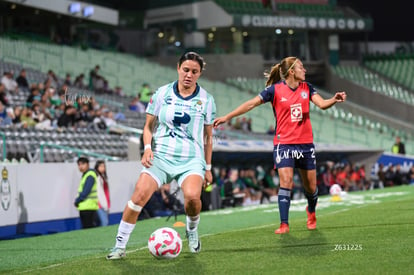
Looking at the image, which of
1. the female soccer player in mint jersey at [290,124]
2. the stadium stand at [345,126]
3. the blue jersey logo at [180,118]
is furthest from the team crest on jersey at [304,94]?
the stadium stand at [345,126]

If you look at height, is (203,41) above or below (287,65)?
above

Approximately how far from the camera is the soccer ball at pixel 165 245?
8562 millimetres

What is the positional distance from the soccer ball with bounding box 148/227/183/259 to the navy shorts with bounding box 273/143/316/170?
2899mm

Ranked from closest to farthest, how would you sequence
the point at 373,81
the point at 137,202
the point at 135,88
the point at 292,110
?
the point at 137,202
the point at 292,110
the point at 135,88
the point at 373,81

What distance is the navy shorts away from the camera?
11.1 metres

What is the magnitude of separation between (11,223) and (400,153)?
2218cm

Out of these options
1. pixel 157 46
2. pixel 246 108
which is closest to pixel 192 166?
→ pixel 246 108

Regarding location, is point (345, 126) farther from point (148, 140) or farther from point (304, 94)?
point (148, 140)

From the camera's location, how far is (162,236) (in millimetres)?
8555

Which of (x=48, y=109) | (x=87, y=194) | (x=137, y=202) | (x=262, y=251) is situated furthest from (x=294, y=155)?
(x=48, y=109)

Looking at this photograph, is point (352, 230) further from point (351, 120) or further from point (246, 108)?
point (351, 120)

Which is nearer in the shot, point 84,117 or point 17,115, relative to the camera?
point 17,115

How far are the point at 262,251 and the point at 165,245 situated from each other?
4.01 feet

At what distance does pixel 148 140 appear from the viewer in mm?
8758
